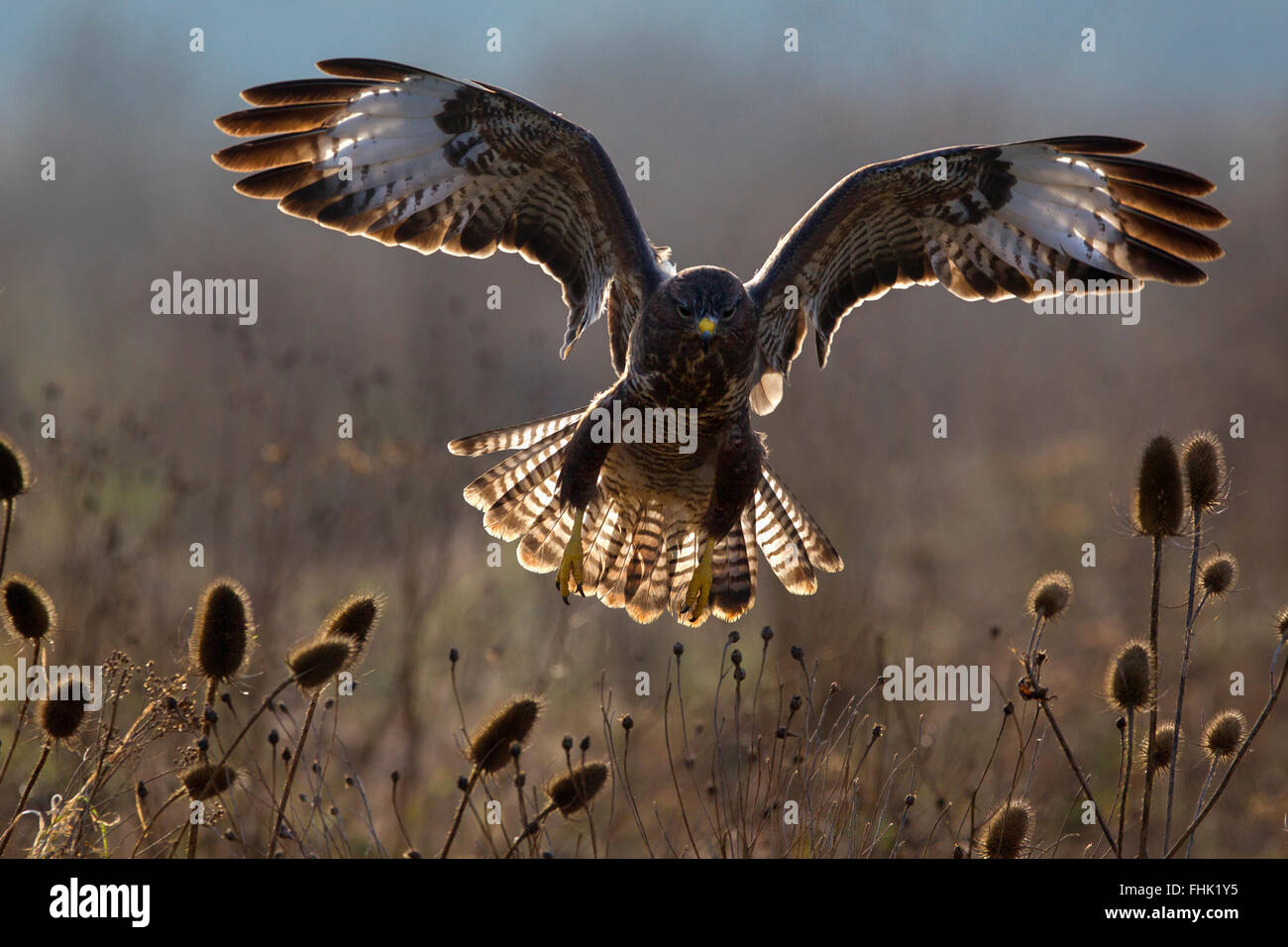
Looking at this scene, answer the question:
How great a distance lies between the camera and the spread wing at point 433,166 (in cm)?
585

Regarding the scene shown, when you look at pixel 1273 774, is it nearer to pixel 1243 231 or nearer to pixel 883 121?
pixel 1243 231

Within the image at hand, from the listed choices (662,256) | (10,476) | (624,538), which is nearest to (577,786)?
(10,476)

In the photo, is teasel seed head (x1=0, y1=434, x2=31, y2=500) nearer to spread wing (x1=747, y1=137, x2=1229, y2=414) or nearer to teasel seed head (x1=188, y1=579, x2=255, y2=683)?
teasel seed head (x1=188, y1=579, x2=255, y2=683)

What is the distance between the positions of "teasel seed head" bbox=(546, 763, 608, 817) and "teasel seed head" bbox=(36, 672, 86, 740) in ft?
4.63

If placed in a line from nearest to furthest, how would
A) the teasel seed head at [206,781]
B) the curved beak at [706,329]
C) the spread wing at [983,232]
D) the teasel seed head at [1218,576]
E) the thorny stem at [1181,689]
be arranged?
the teasel seed head at [206,781] < the thorny stem at [1181,689] < the teasel seed head at [1218,576] < the curved beak at [706,329] < the spread wing at [983,232]

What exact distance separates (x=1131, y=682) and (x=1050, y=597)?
464 mm

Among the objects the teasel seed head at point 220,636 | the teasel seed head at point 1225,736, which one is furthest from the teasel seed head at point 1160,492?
the teasel seed head at point 220,636

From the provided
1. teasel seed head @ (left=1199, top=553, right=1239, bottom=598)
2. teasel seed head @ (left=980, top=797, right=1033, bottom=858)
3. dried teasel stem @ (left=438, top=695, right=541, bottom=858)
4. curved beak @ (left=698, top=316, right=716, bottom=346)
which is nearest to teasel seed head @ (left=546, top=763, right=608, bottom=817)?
dried teasel stem @ (left=438, top=695, right=541, bottom=858)

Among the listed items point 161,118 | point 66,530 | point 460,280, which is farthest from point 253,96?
point 161,118

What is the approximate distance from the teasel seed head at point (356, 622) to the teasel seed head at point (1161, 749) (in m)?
2.46

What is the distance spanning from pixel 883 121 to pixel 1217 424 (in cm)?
1247

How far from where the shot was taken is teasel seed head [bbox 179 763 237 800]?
3.52 metres

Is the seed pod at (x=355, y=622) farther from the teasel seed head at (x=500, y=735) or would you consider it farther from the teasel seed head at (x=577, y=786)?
the teasel seed head at (x=577, y=786)

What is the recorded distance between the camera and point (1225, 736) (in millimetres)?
3988
